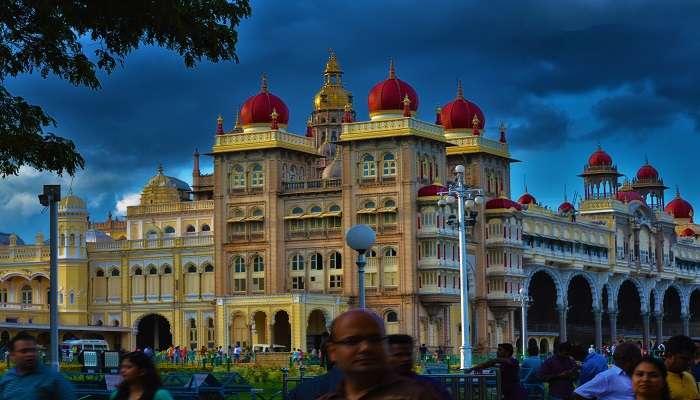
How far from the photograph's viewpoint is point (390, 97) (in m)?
83.4

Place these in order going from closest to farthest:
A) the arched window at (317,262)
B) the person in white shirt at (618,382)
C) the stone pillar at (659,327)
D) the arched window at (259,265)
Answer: the person in white shirt at (618,382) → the arched window at (317,262) → the arched window at (259,265) → the stone pillar at (659,327)

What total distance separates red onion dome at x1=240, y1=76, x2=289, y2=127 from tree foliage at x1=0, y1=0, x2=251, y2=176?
220 feet

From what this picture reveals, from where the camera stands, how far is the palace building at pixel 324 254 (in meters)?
82.5

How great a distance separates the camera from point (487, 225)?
8812 centimetres

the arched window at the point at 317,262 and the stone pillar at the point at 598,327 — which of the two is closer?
the arched window at the point at 317,262

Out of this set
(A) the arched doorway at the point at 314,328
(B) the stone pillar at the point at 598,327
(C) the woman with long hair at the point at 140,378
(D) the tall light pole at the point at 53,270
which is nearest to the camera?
(C) the woman with long hair at the point at 140,378

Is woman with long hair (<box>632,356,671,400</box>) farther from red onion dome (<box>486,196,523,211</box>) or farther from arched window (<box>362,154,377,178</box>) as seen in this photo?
red onion dome (<box>486,196,523,211</box>)

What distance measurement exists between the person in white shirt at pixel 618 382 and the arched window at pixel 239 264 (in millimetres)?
74107

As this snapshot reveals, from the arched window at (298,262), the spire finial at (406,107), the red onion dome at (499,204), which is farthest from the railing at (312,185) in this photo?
the red onion dome at (499,204)

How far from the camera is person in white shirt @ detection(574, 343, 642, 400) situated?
45.5 feet

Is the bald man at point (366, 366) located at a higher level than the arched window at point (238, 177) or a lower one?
lower

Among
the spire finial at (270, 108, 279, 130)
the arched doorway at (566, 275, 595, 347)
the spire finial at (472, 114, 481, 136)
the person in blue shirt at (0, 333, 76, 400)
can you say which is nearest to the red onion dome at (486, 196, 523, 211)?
the spire finial at (472, 114, 481, 136)

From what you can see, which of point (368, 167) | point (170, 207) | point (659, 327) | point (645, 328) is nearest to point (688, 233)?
point (659, 327)

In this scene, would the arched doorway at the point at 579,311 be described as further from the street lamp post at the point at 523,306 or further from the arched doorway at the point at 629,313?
the street lamp post at the point at 523,306
